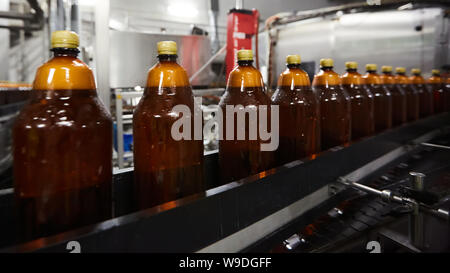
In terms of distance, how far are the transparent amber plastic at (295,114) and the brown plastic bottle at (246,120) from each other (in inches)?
3.0

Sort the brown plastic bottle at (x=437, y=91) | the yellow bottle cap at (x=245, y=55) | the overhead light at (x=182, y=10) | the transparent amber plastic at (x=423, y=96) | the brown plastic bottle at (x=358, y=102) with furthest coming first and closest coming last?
the overhead light at (x=182, y=10), the brown plastic bottle at (x=437, y=91), the transparent amber plastic at (x=423, y=96), the brown plastic bottle at (x=358, y=102), the yellow bottle cap at (x=245, y=55)

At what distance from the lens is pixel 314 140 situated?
81 cm

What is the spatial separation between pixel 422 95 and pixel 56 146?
5.97 feet

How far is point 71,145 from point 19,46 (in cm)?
419

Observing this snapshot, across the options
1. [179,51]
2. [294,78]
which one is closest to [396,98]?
[294,78]

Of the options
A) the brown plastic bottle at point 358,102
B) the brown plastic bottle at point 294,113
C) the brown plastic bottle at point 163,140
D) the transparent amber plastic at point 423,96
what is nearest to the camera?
the brown plastic bottle at point 163,140

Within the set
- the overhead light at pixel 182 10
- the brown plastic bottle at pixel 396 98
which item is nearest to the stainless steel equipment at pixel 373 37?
the overhead light at pixel 182 10

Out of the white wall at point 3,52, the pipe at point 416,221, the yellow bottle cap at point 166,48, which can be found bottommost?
the pipe at point 416,221

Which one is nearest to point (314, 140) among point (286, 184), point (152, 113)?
point (286, 184)

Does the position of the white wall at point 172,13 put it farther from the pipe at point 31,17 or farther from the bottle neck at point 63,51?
the bottle neck at point 63,51

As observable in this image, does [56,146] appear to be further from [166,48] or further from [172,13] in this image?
[172,13]

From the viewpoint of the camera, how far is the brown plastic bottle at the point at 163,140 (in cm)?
54
